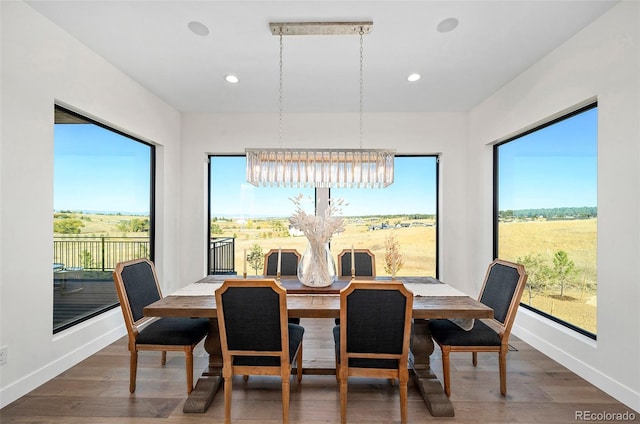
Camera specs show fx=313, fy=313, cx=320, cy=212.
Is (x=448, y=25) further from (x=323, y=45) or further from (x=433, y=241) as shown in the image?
(x=433, y=241)

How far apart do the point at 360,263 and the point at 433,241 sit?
5.77 ft

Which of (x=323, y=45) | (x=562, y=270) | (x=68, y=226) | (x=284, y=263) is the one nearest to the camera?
(x=323, y=45)

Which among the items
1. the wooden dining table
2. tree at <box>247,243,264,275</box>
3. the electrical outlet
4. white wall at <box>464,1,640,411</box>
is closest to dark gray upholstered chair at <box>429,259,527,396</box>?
the wooden dining table

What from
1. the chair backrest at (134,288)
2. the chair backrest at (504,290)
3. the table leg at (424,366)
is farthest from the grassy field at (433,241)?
the table leg at (424,366)

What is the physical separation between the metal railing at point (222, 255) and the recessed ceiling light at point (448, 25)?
373 centimetres

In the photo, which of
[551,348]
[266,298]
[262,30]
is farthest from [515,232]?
[262,30]

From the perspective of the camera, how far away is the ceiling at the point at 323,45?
226cm

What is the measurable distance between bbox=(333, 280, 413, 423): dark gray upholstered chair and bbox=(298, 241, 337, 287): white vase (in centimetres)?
73

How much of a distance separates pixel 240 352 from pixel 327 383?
90 centimetres

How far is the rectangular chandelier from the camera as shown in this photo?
2.82 meters

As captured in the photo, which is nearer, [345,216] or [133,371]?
[133,371]

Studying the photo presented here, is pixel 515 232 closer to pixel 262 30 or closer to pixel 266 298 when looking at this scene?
pixel 266 298

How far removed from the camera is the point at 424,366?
2400 mm

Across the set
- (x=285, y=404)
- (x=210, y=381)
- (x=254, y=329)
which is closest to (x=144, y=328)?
(x=210, y=381)
